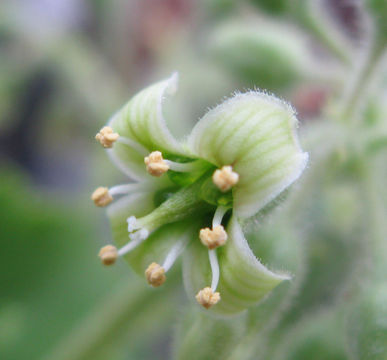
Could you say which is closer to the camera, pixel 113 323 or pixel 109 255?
pixel 109 255

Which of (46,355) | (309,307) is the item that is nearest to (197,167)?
(309,307)

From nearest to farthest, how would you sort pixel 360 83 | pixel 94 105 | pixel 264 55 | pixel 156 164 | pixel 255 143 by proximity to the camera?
pixel 255 143
pixel 156 164
pixel 360 83
pixel 264 55
pixel 94 105

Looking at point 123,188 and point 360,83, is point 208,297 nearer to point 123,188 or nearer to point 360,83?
point 123,188

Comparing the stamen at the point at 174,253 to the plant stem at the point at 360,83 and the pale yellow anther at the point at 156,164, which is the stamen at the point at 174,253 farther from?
the plant stem at the point at 360,83

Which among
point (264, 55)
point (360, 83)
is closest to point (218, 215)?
point (360, 83)

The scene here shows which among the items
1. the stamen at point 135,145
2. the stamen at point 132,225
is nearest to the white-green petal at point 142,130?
the stamen at point 135,145

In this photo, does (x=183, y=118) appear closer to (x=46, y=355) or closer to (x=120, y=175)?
(x=120, y=175)

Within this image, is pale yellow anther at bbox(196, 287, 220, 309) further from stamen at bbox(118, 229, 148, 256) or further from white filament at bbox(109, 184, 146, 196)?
white filament at bbox(109, 184, 146, 196)
